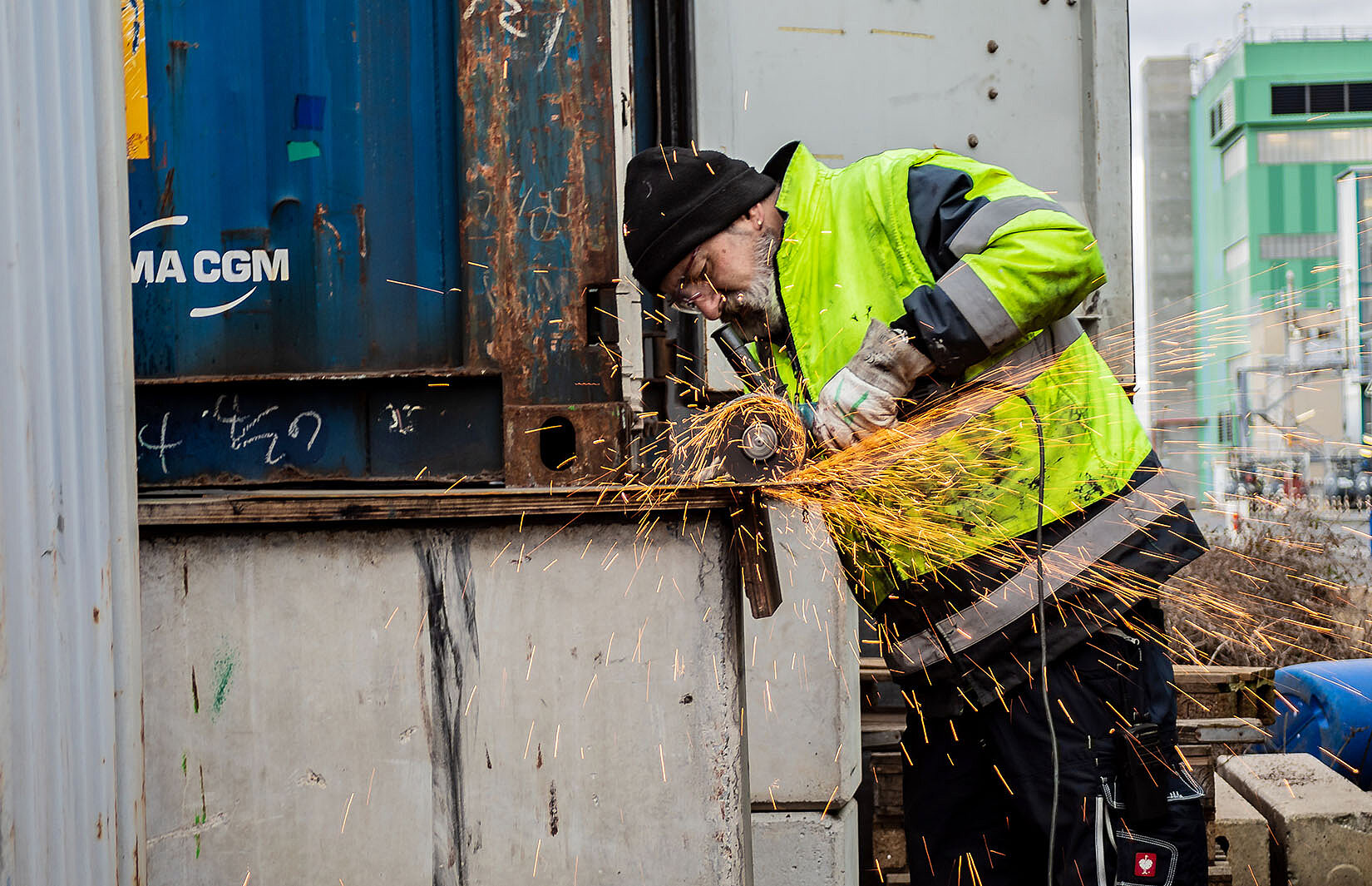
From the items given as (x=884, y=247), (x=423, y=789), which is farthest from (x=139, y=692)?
(x=884, y=247)

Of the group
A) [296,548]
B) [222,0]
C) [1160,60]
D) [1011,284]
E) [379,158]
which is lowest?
[296,548]

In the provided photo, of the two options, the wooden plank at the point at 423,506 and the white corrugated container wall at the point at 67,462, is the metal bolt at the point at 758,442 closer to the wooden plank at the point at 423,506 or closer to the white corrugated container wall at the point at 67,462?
the wooden plank at the point at 423,506

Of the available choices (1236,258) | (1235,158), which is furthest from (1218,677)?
(1235,158)

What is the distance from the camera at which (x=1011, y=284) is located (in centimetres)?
193

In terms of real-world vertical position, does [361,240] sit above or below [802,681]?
above

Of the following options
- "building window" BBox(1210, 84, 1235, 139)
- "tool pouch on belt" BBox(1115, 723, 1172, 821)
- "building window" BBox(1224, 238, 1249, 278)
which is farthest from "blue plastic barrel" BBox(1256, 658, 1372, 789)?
"building window" BBox(1210, 84, 1235, 139)

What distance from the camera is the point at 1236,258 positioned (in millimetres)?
23297

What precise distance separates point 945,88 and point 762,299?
51.8 inches

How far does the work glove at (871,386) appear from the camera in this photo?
1.99 m

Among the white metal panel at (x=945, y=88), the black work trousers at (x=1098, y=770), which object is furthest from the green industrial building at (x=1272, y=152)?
the black work trousers at (x=1098, y=770)

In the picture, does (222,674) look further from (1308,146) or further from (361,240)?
(1308,146)

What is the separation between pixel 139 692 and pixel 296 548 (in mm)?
333

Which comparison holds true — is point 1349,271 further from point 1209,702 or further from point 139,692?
point 139,692

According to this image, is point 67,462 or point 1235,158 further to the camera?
point 1235,158
